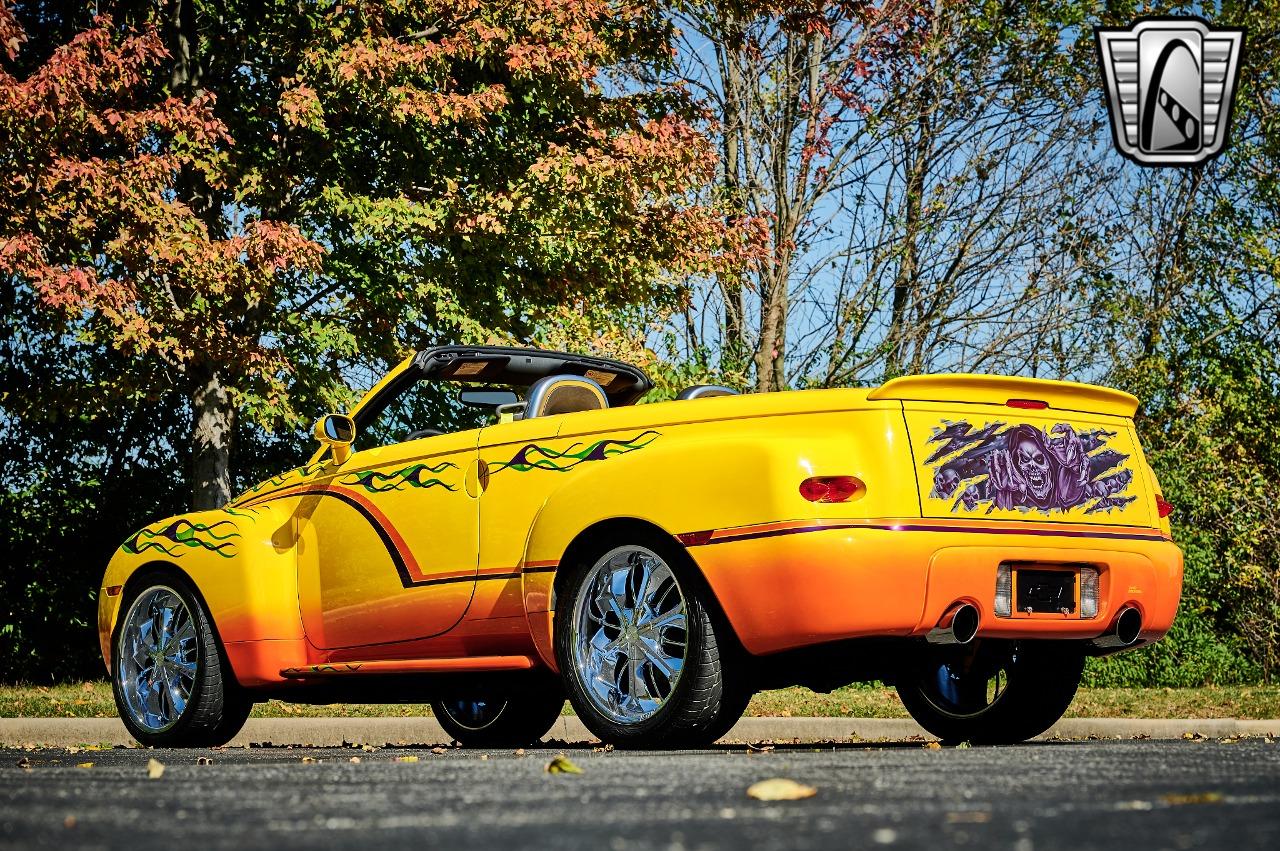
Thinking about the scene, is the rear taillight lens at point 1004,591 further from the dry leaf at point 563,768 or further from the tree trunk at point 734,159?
the tree trunk at point 734,159

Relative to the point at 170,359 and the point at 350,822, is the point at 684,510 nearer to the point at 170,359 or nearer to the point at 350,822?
the point at 350,822

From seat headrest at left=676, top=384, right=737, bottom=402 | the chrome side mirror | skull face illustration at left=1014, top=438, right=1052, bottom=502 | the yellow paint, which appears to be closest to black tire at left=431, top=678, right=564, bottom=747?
the yellow paint

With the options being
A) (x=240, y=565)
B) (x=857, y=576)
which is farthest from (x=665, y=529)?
(x=240, y=565)

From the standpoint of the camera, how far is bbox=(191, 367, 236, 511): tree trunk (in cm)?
1359

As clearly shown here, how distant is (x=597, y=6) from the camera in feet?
41.6

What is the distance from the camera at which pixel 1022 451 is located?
19.5 ft

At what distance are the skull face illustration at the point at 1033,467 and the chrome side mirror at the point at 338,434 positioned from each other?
3116 millimetres

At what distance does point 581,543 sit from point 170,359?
23.8ft

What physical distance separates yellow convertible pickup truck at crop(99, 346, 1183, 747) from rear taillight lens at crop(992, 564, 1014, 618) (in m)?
0.01

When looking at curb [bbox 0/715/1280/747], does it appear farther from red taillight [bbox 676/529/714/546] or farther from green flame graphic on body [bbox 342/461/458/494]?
red taillight [bbox 676/529/714/546]

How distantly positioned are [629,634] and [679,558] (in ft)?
1.32

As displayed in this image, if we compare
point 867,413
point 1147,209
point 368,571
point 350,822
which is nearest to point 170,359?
point 368,571

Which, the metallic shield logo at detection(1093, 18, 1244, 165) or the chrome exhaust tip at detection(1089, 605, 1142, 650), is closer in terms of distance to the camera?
the chrome exhaust tip at detection(1089, 605, 1142, 650)

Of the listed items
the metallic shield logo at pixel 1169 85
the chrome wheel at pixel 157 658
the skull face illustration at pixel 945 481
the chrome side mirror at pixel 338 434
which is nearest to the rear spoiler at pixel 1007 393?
the skull face illustration at pixel 945 481
